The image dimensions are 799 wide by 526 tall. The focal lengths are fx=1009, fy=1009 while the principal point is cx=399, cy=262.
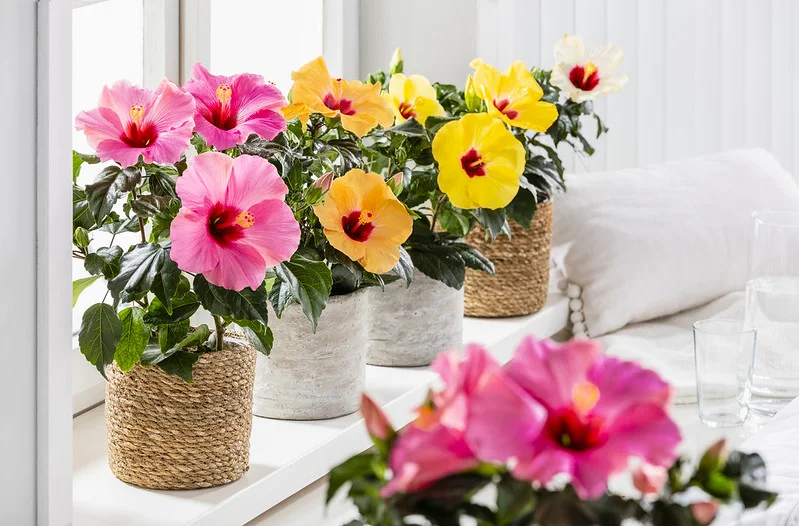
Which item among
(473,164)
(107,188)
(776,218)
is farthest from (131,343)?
(776,218)

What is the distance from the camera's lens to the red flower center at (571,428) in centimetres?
38

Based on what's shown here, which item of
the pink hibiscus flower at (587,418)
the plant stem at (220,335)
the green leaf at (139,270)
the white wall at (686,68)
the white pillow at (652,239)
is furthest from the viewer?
the white wall at (686,68)

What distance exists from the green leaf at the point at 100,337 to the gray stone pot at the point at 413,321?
528mm

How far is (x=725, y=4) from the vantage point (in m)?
2.24

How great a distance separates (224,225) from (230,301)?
2.8 inches

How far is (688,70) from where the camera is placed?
2.28 meters

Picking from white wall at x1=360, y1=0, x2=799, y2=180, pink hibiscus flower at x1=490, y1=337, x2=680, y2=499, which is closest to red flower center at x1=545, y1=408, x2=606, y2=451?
pink hibiscus flower at x1=490, y1=337, x2=680, y2=499

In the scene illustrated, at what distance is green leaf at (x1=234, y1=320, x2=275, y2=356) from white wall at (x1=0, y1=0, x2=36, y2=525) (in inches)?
8.4

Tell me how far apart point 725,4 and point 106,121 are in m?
1.75

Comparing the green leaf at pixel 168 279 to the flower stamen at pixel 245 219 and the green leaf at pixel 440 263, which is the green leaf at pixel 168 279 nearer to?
the flower stamen at pixel 245 219

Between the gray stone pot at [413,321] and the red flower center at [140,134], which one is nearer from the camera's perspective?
the red flower center at [140,134]

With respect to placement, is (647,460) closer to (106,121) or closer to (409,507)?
(409,507)

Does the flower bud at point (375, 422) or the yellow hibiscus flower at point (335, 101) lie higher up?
the yellow hibiscus flower at point (335, 101)

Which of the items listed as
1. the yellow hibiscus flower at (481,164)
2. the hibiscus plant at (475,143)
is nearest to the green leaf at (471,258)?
the hibiscus plant at (475,143)
